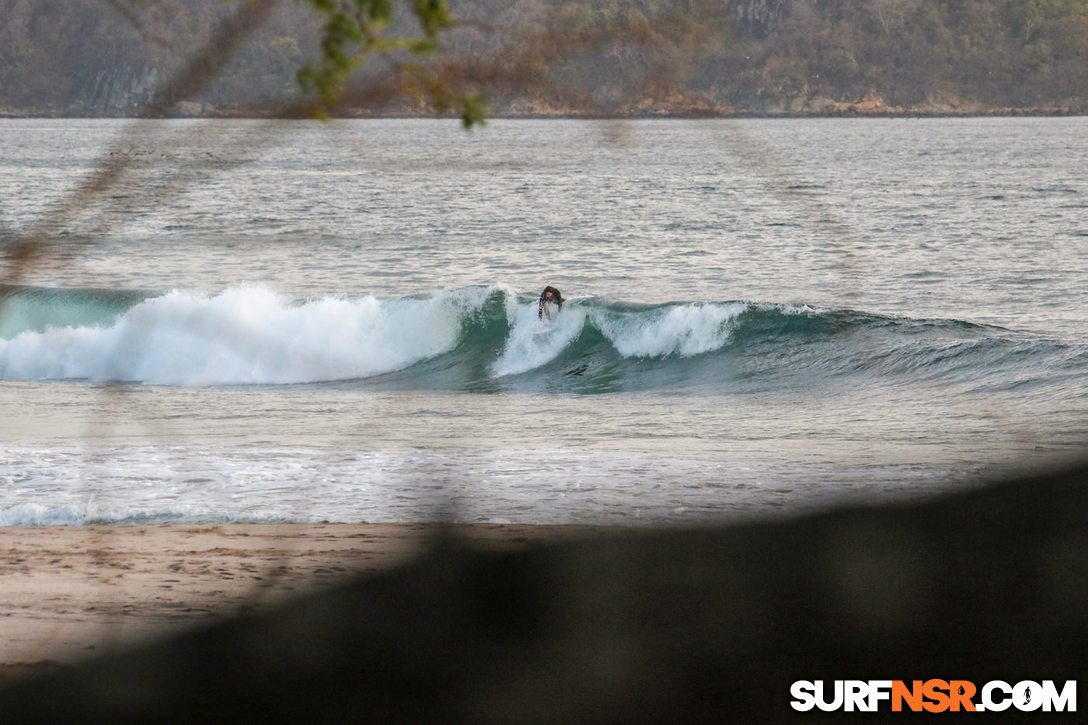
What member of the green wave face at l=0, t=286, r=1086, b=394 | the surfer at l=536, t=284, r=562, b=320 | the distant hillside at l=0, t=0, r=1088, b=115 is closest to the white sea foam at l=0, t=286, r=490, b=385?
the green wave face at l=0, t=286, r=1086, b=394

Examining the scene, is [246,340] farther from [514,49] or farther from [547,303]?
[514,49]

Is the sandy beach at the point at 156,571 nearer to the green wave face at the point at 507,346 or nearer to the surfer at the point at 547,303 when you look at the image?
the green wave face at the point at 507,346

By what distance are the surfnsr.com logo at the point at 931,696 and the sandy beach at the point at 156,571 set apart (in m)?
2.60

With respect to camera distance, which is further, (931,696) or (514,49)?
(931,696)

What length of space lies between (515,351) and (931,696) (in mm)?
15534

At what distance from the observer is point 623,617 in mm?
5727

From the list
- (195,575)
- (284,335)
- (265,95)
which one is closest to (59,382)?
(284,335)

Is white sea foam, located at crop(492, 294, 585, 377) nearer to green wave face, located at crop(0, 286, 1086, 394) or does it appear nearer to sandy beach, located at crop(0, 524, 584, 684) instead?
green wave face, located at crop(0, 286, 1086, 394)

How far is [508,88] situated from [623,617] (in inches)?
163

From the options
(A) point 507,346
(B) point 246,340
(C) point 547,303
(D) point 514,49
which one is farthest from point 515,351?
(D) point 514,49

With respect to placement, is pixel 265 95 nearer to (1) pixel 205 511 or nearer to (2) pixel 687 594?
(2) pixel 687 594

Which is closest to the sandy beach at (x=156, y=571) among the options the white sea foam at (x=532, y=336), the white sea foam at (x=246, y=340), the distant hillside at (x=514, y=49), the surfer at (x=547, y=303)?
the distant hillside at (x=514, y=49)

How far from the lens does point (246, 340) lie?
755 inches

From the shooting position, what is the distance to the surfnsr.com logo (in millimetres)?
4602
